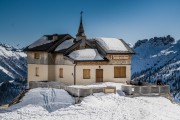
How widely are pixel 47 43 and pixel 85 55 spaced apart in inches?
342

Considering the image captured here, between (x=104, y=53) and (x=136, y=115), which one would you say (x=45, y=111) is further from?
(x=104, y=53)

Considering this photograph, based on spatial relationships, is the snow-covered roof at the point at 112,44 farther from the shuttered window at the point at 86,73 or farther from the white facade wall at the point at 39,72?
the white facade wall at the point at 39,72

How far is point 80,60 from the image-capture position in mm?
48000

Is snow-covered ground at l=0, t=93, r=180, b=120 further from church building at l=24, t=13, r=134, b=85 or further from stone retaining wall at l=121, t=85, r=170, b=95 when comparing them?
church building at l=24, t=13, r=134, b=85

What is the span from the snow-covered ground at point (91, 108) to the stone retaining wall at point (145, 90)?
1068 millimetres

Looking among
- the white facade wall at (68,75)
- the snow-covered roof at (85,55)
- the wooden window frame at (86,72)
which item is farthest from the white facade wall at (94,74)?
the snow-covered roof at (85,55)

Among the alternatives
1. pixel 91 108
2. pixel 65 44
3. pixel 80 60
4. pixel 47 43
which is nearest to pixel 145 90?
pixel 91 108

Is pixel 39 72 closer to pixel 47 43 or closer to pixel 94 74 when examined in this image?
pixel 47 43

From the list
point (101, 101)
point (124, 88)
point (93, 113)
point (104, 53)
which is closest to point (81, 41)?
point (104, 53)

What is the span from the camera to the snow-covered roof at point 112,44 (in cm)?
5144

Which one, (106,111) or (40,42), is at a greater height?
(40,42)

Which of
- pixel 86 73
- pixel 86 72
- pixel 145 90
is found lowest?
pixel 145 90

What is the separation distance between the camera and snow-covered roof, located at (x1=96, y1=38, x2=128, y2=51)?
51.4 meters

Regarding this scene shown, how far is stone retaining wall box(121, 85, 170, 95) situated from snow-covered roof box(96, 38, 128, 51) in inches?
409
